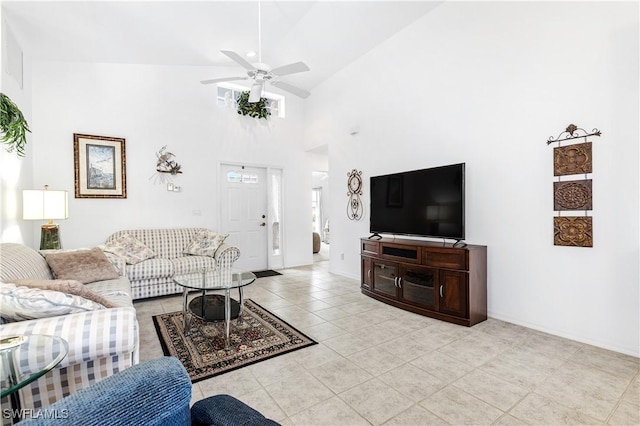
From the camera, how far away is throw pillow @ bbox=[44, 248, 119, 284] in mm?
2920

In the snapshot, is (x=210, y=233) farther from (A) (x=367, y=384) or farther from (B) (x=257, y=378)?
(A) (x=367, y=384)

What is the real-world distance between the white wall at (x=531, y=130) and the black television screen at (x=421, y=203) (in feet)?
1.19

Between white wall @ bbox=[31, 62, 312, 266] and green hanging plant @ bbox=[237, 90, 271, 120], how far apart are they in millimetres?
161

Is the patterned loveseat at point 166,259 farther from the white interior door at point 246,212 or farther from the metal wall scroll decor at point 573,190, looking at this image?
the metal wall scroll decor at point 573,190

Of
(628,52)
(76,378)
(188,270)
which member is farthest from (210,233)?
(628,52)

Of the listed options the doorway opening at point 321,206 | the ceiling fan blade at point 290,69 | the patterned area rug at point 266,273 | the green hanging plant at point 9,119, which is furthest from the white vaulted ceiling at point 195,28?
the doorway opening at point 321,206

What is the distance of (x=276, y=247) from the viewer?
6215 mm

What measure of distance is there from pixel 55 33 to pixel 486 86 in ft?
16.2

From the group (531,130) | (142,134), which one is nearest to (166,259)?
(142,134)

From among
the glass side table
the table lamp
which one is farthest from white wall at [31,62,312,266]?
the glass side table

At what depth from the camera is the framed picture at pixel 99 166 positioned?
4.39 meters

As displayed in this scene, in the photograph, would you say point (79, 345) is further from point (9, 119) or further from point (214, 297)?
point (9, 119)

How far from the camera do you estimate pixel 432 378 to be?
2164 millimetres

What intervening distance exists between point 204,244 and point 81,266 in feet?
5.83
